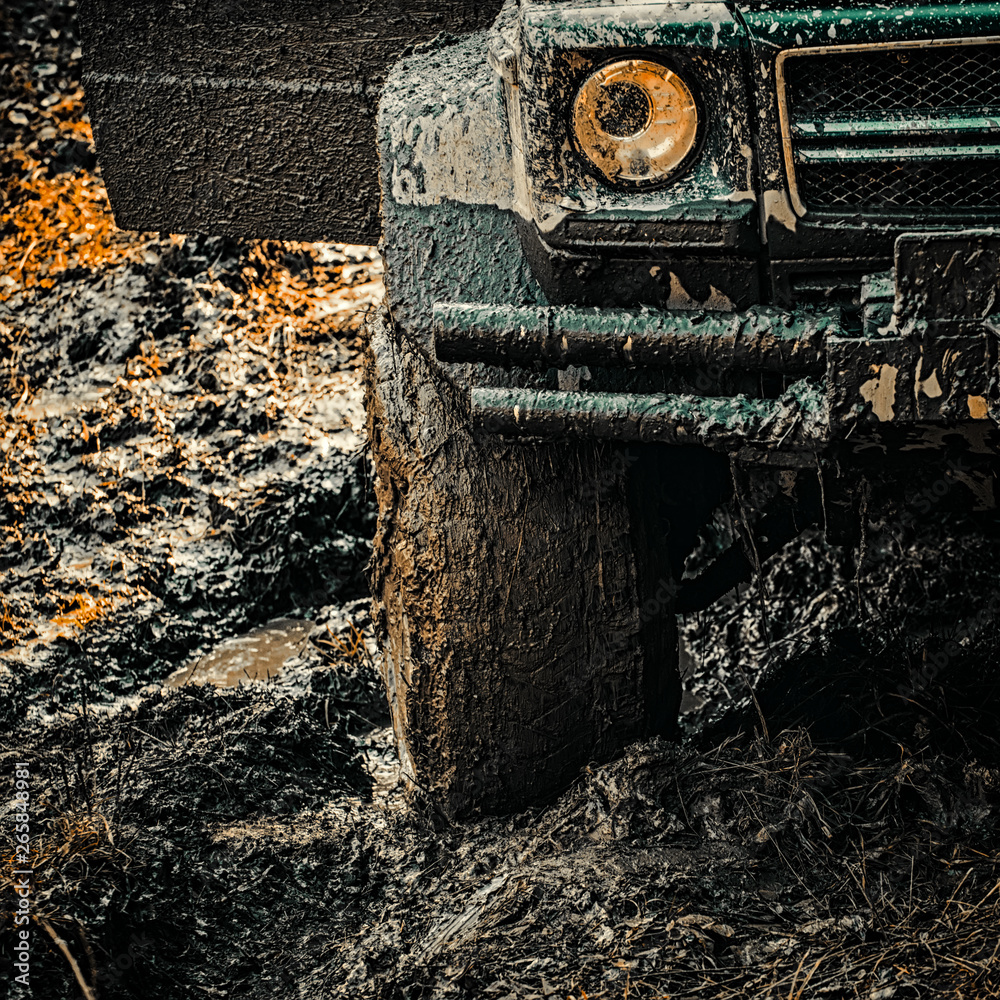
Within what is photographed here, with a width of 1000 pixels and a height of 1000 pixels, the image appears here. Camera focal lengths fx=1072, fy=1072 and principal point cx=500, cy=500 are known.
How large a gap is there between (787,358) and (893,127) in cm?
37

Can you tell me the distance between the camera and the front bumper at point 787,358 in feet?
4.96

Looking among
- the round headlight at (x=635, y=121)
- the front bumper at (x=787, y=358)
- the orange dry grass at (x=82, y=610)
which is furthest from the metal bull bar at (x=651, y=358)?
the orange dry grass at (x=82, y=610)

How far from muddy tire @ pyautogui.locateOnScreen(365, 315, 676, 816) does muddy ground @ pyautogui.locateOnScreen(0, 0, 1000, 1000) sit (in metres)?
0.12

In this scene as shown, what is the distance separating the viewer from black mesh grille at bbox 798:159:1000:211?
1626mm

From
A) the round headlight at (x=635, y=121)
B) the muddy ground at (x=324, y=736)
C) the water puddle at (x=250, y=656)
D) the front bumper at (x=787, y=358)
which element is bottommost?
the water puddle at (x=250, y=656)

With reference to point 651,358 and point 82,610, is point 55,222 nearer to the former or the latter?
point 82,610

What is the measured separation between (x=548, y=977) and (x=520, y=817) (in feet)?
1.65

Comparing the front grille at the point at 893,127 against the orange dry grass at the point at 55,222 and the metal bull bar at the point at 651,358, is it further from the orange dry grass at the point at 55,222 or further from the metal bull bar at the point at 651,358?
the orange dry grass at the point at 55,222

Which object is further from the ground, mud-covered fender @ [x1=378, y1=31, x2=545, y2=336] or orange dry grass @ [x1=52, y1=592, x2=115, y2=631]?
mud-covered fender @ [x1=378, y1=31, x2=545, y2=336]

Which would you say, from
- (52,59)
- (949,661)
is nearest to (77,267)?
(52,59)

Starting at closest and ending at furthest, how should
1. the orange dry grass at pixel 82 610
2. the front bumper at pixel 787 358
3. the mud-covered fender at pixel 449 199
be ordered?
1. the front bumper at pixel 787 358
2. the mud-covered fender at pixel 449 199
3. the orange dry grass at pixel 82 610

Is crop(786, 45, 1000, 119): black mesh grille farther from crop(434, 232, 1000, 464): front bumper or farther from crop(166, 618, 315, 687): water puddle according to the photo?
crop(166, 618, 315, 687): water puddle

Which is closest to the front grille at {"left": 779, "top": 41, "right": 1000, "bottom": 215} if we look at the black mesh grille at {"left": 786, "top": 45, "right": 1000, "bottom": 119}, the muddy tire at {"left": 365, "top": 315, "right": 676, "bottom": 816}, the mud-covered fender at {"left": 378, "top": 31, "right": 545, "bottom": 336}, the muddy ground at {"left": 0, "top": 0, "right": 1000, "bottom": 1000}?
the black mesh grille at {"left": 786, "top": 45, "right": 1000, "bottom": 119}

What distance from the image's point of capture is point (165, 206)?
8.71 ft
